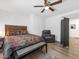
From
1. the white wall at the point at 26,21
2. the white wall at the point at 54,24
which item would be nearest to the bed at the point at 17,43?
the white wall at the point at 26,21

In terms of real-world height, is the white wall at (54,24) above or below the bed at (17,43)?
above

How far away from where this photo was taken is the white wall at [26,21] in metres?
5.68

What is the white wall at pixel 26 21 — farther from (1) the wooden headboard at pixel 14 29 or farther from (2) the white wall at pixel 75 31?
(2) the white wall at pixel 75 31

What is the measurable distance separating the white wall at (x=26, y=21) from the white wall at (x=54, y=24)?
2.01 feet

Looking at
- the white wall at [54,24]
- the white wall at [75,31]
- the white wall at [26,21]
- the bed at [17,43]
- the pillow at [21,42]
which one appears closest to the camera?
the bed at [17,43]

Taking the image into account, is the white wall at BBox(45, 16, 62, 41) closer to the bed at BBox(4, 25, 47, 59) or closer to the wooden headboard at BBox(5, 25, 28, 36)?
the wooden headboard at BBox(5, 25, 28, 36)

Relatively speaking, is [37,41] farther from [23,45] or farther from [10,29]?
[10,29]

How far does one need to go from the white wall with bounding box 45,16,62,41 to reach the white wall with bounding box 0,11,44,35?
61 centimetres

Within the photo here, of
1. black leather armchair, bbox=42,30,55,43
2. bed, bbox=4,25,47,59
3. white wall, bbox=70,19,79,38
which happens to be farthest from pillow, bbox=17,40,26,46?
white wall, bbox=70,19,79,38

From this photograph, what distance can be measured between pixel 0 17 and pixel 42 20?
391 centimetres

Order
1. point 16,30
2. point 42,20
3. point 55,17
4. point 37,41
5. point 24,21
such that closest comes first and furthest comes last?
point 37,41
point 16,30
point 24,21
point 55,17
point 42,20

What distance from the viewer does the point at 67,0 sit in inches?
134

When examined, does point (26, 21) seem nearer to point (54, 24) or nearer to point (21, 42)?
point (54, 24)

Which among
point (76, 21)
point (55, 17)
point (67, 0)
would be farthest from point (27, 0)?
point (76, 21)
